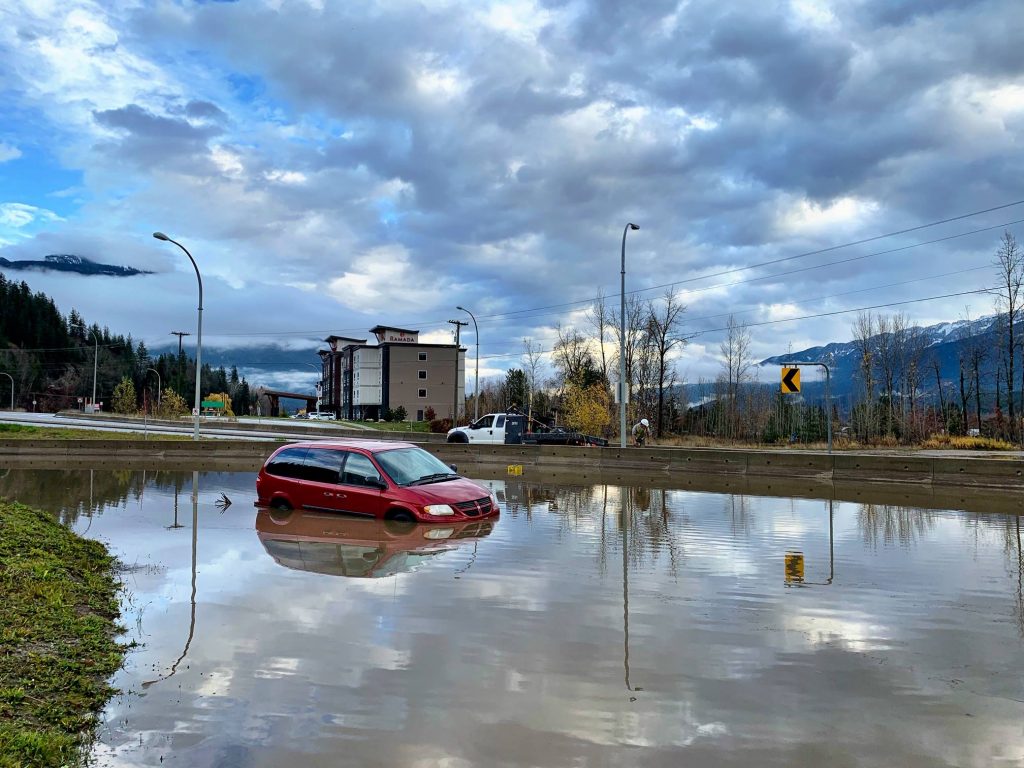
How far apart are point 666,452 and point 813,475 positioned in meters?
5.48

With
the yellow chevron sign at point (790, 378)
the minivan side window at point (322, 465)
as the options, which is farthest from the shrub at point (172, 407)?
the minivan side window at point (322, 465)

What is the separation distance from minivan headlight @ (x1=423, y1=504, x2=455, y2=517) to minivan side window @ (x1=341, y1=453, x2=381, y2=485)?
1208mm

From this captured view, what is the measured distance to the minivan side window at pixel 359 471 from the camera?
14.2 metres

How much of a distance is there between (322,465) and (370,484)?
4.92ft

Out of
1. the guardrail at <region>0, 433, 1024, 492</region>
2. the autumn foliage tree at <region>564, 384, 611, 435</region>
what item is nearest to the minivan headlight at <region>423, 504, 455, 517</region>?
the guardrail at <region>0, 433, 1024, 492</region>

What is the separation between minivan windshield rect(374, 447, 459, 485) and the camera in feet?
46.8

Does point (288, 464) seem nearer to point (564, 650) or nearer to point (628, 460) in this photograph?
point (564, 650)

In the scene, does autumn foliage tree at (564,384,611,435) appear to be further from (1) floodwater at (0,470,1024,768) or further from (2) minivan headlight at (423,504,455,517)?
(1) floodwater at (0,470,1024,768)

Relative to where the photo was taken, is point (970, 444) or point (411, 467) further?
point (970, 444)

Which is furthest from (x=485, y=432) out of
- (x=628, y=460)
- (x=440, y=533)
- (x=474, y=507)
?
(x=440, y=533)

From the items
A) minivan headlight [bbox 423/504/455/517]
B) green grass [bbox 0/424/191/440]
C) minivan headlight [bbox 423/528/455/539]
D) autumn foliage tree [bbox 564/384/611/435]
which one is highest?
autumn foliage tree [bbox 564/384/611/435]

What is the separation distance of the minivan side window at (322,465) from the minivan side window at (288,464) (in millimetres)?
173

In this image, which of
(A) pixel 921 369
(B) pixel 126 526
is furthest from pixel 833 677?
(A) pixel 921 369

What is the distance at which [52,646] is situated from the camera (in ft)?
19.6
